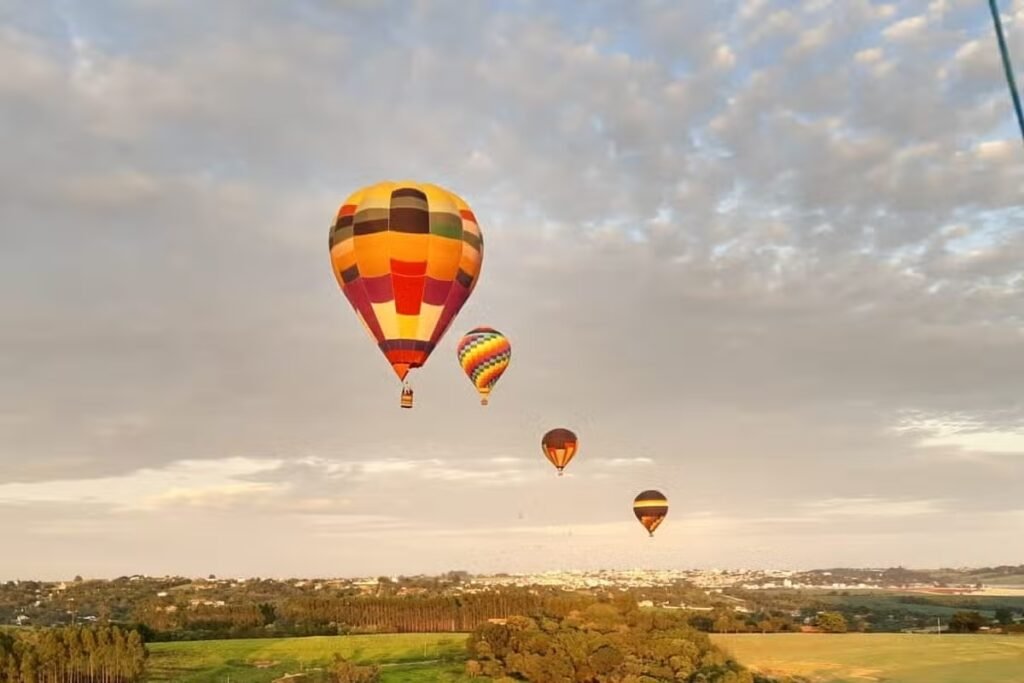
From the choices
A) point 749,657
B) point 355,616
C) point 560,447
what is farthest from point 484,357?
point 355,616

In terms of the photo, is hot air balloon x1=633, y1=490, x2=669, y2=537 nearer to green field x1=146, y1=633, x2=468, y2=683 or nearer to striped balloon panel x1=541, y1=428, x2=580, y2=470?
striped balloon panel x1=541, y1=428, x2=580, y2=470

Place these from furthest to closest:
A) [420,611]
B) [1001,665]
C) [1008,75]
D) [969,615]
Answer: [420,611]
[969,615]
[1001,665]
[1008,75]

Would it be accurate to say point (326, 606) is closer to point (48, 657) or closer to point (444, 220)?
point (48, 657)

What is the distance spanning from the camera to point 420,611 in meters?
174

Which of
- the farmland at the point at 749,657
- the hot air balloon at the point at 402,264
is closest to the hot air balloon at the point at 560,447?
the farmland at the point at 749,657

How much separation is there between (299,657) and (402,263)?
96.7 m

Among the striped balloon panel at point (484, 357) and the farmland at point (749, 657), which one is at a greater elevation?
the striped balloon panel at point (484, 357)

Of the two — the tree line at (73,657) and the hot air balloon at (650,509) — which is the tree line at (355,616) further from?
the hot air balloon at (650,509)

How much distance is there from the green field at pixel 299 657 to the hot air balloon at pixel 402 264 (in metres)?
67.4

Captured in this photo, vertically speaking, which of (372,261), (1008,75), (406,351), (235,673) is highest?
(372,261)

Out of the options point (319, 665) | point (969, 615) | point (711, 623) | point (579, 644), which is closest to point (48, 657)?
point (319, 665)

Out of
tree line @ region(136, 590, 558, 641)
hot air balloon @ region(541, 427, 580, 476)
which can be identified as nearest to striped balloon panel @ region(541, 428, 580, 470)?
hot air balloon @ region(541, 427, 580, 476)

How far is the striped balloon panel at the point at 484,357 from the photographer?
73375mm

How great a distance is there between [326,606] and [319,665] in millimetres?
64579
